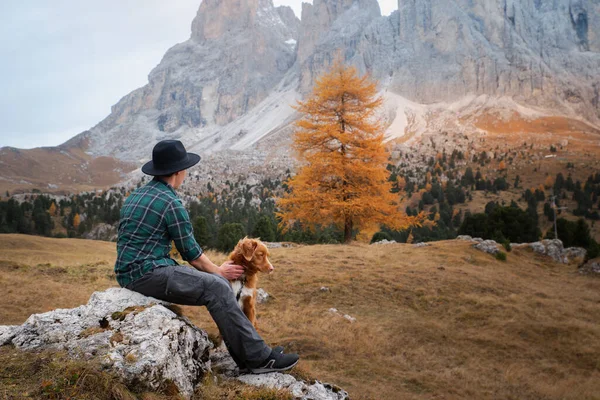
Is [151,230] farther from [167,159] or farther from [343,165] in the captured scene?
[343,165]

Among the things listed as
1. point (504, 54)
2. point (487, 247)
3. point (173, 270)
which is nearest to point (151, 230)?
point (173, 270)

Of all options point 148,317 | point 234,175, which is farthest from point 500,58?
point 148,317

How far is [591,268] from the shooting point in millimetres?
16672

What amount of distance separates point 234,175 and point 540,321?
147786 mm

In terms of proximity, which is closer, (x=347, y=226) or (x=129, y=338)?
(x=129, y=338)

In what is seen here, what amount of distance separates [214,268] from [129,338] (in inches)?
43.4

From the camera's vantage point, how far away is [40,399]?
2693mm

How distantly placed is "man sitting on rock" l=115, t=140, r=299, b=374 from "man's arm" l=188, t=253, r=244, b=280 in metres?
0.01

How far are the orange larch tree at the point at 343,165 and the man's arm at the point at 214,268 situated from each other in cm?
1449

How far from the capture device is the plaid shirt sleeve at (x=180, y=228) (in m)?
3.99

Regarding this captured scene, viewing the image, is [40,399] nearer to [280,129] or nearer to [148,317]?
[148,317]

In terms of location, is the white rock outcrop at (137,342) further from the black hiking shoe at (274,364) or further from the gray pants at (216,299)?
the gray pants at (216,299)

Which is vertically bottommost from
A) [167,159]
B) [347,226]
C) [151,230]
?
[347,226]

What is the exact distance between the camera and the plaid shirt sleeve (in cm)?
399
